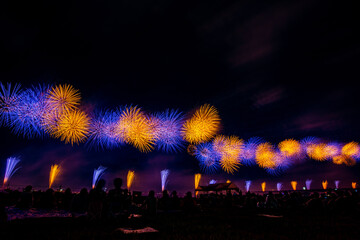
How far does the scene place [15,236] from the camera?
534 cm

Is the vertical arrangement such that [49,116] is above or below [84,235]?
above

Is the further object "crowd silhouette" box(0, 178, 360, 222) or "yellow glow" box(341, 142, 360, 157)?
"yellow glow" box(341, 142, 360, 157)

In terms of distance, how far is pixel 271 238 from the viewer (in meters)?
5.84

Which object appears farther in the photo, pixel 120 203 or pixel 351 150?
pixel 351 150

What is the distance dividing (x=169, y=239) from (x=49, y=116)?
15918 millimetres

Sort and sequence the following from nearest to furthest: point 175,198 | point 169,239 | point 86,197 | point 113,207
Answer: point 169,239, point 113,207, point 86,197, point 175,198

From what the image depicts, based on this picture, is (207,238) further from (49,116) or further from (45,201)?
(49,116)

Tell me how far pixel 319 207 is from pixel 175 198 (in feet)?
35.9

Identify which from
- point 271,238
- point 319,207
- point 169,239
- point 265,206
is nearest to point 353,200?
point 319,207

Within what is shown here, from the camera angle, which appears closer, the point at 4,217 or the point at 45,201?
the point at 4,217

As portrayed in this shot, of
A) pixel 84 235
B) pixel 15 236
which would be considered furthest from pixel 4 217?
pixel 84 235

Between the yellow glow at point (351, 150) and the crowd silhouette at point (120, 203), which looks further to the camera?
the yellow glow at point (351, 150)

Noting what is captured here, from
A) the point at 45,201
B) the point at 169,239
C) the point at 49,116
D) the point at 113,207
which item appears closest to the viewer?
the point at 169,239

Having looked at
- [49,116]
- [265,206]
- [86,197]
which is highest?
[49,116]
